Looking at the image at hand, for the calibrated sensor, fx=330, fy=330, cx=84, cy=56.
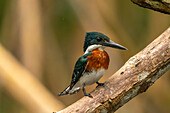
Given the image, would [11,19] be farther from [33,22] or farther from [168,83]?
[168,83]

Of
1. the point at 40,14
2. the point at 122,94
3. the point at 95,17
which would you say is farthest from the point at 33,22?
the point at 122,94

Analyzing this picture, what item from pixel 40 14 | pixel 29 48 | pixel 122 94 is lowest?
pixel 122 94

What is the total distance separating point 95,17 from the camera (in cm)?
391

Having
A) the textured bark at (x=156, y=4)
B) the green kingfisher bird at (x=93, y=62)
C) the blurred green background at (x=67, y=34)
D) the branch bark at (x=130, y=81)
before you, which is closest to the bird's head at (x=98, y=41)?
the green kingfisher bird at (x=93, y=62)

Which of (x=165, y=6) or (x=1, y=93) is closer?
(x=165, y=6)

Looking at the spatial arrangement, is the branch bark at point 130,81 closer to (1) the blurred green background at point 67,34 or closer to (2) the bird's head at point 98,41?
(2) the bird's head at point 98,41

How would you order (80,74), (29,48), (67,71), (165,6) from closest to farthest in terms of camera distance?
(165,6) < (80,74) < (29,48) < (67,71)

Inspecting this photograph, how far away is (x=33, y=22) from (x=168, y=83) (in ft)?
6.24

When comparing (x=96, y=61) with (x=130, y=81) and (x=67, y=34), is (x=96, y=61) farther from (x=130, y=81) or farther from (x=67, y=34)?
(x=67, y=34)

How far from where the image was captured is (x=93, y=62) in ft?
7.11

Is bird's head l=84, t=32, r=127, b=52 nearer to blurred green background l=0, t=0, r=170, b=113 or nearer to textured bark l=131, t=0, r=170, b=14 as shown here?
textured bark l=131, t=0, r=170, b=14

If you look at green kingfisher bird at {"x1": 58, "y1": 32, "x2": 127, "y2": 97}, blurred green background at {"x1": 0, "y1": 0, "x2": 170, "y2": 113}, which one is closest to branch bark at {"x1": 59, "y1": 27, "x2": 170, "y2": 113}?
green kingfisher bird at {"x1": 58, "y1": 32, "x2": 127, "y2": 97}

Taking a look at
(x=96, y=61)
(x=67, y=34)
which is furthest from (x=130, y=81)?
(x=67, y=34)

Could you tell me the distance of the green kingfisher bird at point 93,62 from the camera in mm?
2154
